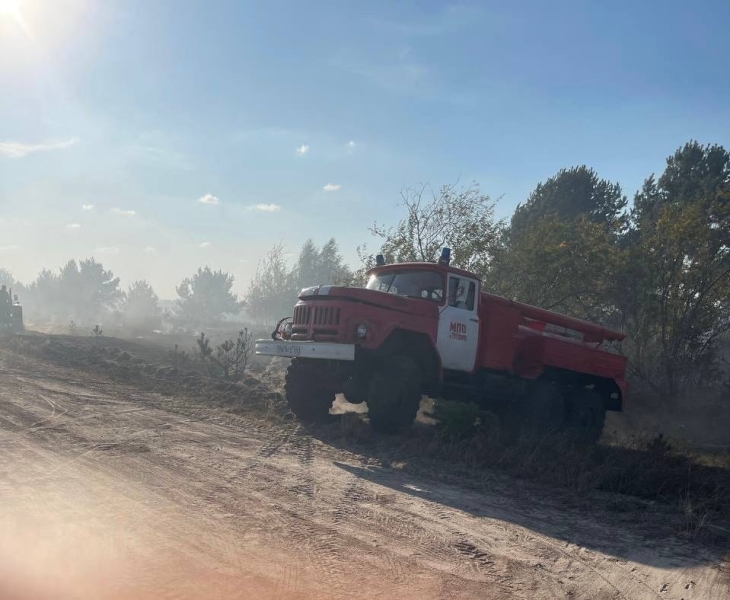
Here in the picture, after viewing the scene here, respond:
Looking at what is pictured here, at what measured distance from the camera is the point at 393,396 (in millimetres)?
9195

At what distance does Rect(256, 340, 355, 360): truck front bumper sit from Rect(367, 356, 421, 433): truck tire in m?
0.76

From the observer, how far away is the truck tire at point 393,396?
920 cm

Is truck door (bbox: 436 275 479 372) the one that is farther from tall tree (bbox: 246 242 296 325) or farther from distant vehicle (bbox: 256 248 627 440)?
tall tree (bbox: 246 242 296 325)

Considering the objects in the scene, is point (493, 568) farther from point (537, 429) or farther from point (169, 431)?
point (537, 429)

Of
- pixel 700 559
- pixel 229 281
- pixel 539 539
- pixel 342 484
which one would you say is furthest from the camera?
pixel 229 281

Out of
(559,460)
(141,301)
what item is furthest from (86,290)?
(559,460)

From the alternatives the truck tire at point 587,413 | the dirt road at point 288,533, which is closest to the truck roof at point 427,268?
the truck tire at point 587,413

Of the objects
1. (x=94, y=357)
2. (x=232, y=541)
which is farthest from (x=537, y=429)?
(x=94, y=357)

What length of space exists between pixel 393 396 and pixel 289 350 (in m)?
1.68

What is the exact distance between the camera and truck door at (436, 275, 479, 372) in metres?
10.3

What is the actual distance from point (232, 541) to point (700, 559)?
3.62m

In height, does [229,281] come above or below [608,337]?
above

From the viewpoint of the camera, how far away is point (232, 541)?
4781 millimetres

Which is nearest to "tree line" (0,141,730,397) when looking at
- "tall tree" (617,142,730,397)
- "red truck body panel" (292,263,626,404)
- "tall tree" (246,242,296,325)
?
"tall tree" (617,142,730,397)
